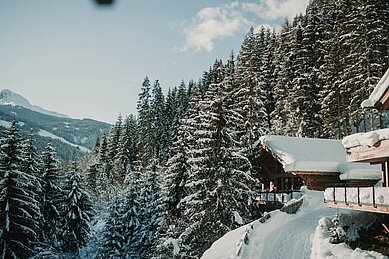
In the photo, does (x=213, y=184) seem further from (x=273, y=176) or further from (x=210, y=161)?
(x=273, y=176)

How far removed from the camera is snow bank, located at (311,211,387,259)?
478 inches

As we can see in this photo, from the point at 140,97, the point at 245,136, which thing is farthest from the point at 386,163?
the point at 140,97

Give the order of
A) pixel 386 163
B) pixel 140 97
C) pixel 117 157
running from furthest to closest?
pixel 140 97 < pixel 117 157 < pixel 386 163

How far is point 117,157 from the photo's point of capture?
74688 mm

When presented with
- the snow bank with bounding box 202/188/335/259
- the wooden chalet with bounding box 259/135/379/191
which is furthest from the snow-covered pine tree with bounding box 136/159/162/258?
the snow bank with bounding box 202/188/335/259

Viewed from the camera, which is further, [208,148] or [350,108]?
[350,108]

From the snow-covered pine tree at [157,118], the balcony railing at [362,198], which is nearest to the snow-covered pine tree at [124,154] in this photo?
the snow-covered pine tree at [157,118]

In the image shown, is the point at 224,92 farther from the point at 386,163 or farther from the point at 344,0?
the point at 344,0

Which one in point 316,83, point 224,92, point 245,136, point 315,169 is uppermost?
point 316,83

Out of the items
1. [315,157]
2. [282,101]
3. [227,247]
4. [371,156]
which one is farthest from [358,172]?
[282,101]

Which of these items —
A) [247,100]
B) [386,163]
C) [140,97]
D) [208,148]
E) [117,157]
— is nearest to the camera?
[386,163]

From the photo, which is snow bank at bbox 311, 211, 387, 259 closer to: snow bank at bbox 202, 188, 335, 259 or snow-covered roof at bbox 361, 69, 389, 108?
snow bank at bbox 202, 188, 335, 259

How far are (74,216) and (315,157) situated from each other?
24042mm

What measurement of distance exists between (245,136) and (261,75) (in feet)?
64.0
